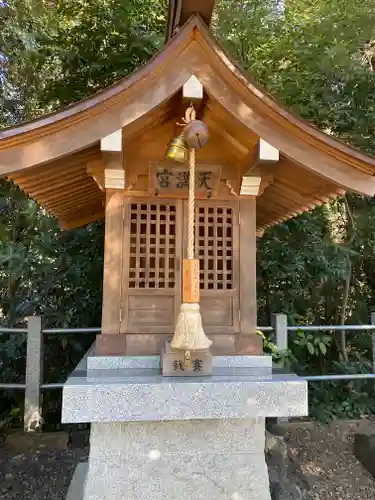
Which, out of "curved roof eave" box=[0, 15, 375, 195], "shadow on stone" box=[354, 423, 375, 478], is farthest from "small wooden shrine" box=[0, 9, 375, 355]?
"shadow on stone" box=[354, 423, 375, 478]

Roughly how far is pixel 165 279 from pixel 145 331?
419 mm

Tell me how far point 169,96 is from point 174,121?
0.42 meters

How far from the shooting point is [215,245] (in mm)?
2988

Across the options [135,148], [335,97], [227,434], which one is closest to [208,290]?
[227,434]

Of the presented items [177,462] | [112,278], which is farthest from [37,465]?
[112,278]

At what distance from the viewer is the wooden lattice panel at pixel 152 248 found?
289cm

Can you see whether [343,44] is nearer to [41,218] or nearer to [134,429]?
[41,218]

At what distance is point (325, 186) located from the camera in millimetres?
2971

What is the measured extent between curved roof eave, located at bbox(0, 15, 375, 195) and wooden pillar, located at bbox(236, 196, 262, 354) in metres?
0.60

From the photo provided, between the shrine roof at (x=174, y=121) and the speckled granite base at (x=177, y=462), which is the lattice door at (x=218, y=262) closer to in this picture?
the shrine roof at (x=174, y=121)

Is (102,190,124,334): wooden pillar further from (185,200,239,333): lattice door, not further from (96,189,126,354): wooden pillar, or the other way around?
(185,200,239,333): lattice door

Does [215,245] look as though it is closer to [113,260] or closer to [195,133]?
[113,260]

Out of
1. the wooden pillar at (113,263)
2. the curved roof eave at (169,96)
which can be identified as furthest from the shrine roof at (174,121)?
the wooden pillar at (113,263)

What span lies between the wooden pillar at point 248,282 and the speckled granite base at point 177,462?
0.57m
